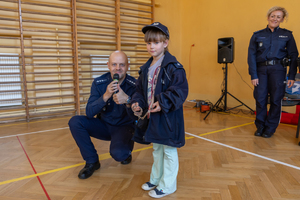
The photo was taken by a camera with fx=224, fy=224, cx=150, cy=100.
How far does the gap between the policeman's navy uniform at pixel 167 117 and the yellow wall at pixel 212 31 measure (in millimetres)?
3585

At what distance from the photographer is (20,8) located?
158 inches

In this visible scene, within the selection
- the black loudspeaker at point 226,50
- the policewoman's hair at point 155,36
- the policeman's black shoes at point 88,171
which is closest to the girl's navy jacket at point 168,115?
the policewoman's hair at point 155,36

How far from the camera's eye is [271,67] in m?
3.00

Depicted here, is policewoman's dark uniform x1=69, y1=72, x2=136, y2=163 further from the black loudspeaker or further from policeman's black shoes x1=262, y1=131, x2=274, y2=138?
the black loudspeaker

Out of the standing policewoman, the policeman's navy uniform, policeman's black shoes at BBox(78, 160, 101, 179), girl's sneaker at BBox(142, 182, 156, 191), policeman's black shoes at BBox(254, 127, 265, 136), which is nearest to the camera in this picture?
the policeman's navy uniform

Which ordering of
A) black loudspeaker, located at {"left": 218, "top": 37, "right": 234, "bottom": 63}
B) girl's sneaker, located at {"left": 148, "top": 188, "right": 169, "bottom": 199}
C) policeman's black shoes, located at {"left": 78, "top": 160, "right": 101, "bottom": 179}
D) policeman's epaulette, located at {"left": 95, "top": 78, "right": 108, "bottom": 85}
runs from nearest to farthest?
girl's sneaker, located at {"left": 148, "top": 188, "right": 169, "bottom": 199} < policeman's black shoes, located at {"left": 78, "top": 160, "right": 101, "bottom": 179} < policeman's epaulette, located at {"left": 95, "top": 78, "right": 108, "bottom": 85} < black loudspeaker, located at {"left": 218, "top": 37, "right": 234, "bottom": 63}

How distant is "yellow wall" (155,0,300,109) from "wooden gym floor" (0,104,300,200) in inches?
78.8

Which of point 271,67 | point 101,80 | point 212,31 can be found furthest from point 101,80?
point 212,31

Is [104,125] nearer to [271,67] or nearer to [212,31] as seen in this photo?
[271,67]

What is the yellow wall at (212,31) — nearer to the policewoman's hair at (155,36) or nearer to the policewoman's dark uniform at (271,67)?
the policewoman's dark uniform at (271,67)

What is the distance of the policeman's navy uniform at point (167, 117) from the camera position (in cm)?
140

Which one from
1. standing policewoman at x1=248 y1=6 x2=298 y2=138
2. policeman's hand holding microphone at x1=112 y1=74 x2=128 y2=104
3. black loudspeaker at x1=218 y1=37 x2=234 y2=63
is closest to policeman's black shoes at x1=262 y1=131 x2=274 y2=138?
standing policewoman at x1=248 y1=6 x2=298 y2=138

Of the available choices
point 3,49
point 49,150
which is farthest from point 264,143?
point 3,49

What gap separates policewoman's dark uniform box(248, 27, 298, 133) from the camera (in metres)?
2.97
